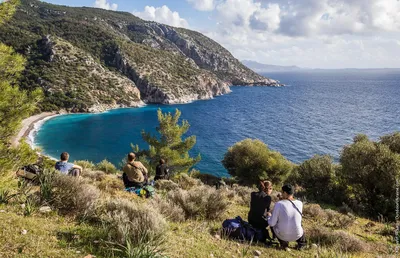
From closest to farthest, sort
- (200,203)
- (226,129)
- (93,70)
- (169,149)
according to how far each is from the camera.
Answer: (200,203)
(169,149)
(226,129)
(93,70)

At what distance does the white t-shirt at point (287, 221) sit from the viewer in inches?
242

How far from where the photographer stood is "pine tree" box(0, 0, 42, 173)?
7836mm

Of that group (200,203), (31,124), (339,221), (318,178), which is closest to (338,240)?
(339,221)

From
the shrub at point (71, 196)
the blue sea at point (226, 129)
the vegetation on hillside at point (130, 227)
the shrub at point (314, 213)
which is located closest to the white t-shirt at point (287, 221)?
the vegetation on hillside at point (130, 227)

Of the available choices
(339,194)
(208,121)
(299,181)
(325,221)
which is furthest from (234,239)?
(208,121)

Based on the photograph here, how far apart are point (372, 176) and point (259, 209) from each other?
16484 millimetres

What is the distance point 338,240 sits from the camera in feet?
22.6

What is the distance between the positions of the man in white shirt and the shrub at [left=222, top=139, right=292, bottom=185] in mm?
24235

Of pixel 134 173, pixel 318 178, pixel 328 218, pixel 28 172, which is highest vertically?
pixel 28 172

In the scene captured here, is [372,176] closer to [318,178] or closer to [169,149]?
[318,178]

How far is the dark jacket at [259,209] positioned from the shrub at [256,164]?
2372cm

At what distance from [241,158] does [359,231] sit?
22872mm

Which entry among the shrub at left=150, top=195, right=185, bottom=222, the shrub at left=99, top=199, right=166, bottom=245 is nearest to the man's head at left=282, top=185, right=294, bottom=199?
the shrub at left=150, top=195, right=185, bottom=222

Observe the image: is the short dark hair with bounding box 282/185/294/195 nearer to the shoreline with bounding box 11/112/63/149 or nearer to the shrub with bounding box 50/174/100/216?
the shrub with bounding box 50/174/100/216
